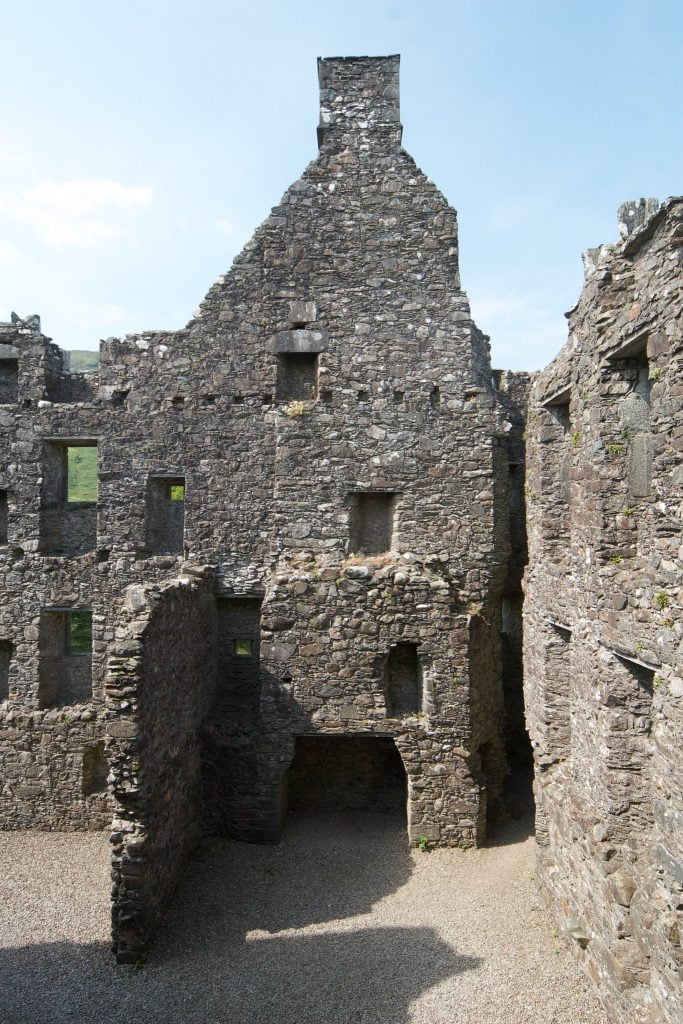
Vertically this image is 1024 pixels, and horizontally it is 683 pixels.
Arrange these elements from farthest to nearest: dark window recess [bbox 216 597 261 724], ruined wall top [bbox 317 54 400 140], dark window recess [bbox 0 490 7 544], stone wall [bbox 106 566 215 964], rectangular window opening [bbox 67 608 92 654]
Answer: rectangular window opening [bbox 67 608 92 654] < dark window recess [bbox 0 490 7 544] < ruined wall top [bbox 317 54 400 140] < dark window recess [bbox 216 597 261 724] < stone wall [bbox 106 566 215 964]

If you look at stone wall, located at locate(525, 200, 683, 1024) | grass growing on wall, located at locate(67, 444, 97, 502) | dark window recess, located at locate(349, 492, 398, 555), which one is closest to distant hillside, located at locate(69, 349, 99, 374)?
grass growing on wall, located at locate(67, 444, 97, 502)

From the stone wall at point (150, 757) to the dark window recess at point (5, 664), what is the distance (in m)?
5.09

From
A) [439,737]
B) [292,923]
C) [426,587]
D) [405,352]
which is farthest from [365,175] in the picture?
[292,923]

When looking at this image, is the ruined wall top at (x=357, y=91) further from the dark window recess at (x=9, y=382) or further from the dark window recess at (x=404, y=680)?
the dark window recess at (x=404, y=680)

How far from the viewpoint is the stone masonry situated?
9336 mm

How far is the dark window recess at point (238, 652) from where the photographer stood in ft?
41.6

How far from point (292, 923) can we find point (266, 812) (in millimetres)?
2174

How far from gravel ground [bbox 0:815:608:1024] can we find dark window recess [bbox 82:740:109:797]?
1427mm

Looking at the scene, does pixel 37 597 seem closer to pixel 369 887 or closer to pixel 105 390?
pixel 105 390

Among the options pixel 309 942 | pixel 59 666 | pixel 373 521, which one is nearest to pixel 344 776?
pixel 309 942

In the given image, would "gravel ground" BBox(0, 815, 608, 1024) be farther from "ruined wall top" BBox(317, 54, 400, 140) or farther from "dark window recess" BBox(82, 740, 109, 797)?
"ruined wall top" BBox(317, 54, 400, 140)

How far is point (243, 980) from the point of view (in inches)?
300

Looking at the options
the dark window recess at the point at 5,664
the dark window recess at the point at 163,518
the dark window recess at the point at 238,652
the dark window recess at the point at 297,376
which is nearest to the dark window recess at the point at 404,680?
the dark window recess at the point at 238,652

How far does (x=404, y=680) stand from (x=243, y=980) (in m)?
4.90
